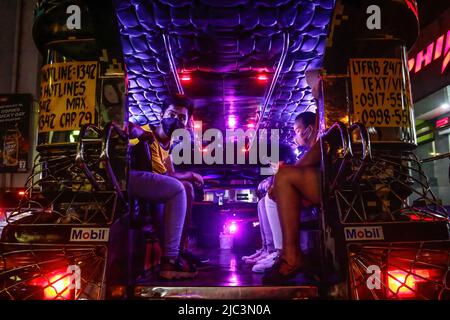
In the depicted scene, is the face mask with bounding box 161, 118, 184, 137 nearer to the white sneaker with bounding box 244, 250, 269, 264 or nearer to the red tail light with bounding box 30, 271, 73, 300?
the white sneaker with bounding box 244, 250, 269, 264

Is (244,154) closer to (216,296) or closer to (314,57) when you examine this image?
(314,57)

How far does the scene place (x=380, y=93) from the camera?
320cm

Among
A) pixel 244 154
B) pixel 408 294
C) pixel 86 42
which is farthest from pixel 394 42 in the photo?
pixel 244 154

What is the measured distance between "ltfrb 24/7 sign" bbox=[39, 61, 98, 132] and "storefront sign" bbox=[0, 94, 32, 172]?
37.3ft

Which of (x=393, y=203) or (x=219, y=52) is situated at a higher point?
(x=219, y=52)

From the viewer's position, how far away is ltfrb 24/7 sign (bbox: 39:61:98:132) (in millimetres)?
3262

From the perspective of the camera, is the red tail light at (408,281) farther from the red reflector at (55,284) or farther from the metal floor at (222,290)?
the red reflector at (55,284)

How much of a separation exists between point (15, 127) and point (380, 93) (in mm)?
14253

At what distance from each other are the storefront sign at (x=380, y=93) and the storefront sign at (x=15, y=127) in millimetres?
13362

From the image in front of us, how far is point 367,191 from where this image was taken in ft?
9.67

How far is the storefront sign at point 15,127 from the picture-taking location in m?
13.0

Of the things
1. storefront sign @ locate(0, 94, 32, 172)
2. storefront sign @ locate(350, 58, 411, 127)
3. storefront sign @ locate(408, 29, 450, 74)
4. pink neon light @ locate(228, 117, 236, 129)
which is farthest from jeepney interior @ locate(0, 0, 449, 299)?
storefront sign @ locate(0, 94, 32, 172)
